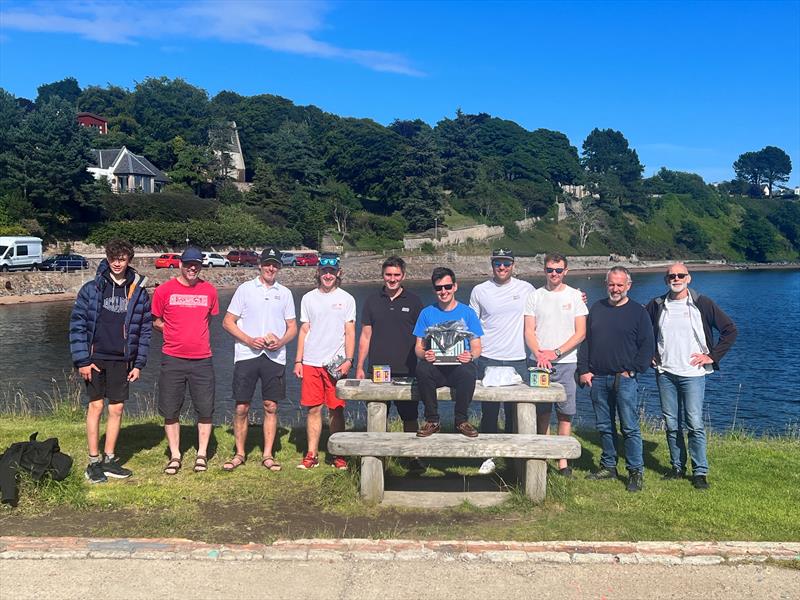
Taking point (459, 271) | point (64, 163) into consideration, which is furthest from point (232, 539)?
point (459, 271)

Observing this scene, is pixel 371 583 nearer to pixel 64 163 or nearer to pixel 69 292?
pixel 69 292

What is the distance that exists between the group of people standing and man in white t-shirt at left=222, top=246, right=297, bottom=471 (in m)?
0.01

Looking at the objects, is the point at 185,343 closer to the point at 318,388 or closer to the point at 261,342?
the point at 261,342

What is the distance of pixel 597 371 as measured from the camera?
6480mm

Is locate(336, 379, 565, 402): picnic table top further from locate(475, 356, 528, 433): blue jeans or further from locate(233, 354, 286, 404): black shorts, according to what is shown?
locate(233, 354, 286, 404): black shorts

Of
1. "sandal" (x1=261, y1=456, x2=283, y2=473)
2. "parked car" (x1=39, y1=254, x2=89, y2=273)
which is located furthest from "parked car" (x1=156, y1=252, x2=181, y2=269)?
"sandal" (x1=261, y1=456, x2=283, y2=473)

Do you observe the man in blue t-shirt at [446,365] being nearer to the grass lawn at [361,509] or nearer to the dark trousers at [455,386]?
the dark trousers at [455,386]

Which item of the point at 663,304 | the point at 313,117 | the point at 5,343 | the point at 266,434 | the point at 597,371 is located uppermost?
the point at 313,117

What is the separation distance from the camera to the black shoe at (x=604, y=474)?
653cm

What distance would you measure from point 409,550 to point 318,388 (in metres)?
2.64

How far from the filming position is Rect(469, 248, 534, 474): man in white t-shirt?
6855mm

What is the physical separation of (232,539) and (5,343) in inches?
985

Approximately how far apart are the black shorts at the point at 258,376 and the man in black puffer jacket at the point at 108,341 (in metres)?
0.99

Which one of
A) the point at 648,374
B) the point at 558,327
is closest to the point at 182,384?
the point at 558,327
